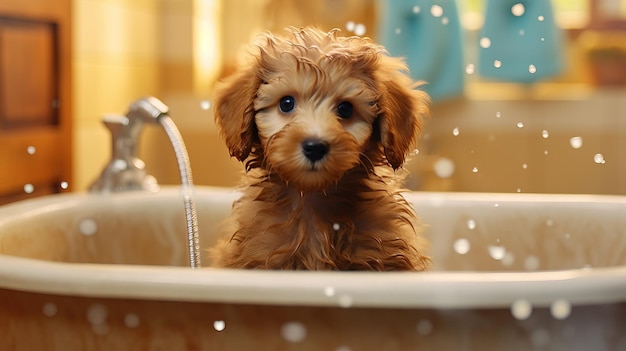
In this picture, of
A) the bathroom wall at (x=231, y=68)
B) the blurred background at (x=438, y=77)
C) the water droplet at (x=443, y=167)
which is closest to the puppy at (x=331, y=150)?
the blurred background at (x=438, y=77)

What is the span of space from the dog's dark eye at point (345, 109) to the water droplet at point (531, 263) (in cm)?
81

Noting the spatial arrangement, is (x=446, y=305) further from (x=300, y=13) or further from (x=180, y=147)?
(x=300, y=13)

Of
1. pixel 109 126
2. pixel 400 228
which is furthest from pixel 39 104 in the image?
pixel 400 228

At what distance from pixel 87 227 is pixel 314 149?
2.92 feet

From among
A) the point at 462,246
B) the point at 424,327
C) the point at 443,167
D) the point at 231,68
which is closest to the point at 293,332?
the point at 424,327

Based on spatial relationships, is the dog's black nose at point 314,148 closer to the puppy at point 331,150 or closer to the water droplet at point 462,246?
the puppy at point 331,150

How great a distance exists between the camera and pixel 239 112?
1229 mm

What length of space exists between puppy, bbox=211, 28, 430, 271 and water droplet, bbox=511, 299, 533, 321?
9.8 inches

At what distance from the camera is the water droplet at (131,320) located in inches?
42.4

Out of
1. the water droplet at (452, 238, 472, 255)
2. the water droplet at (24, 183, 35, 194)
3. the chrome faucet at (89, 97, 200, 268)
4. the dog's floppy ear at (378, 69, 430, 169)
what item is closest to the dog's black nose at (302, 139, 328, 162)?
the dog's floppy ear at (378, 69, 430, 169)

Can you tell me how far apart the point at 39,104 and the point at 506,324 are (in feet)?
5.26

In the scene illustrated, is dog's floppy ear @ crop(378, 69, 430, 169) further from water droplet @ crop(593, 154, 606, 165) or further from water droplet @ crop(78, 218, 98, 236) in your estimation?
water droplet @ crop(593, 154, 606, 165)

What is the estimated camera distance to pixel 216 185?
319 cm

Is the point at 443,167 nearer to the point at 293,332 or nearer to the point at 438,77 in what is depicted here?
the point at 438,77
